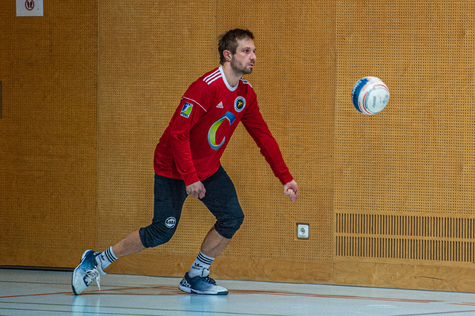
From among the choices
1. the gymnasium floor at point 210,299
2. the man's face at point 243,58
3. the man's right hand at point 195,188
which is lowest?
the gymnasium floor at point 210,299

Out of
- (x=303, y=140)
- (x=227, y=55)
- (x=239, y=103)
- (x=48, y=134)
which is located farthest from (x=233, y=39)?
(x=48, y=134)

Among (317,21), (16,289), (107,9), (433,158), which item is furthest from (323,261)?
(107,9)

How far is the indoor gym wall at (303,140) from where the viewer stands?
4.75 meters

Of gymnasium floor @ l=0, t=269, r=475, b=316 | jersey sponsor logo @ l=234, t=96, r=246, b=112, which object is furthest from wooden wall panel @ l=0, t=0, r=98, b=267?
jersey sponsor logo @ l=234, t=96, r=246, b=112

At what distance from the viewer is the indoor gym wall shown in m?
4.75

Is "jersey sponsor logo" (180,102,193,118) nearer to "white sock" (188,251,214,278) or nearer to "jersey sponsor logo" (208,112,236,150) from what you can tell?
"jersey sponsor logo" (208,112,236,150)

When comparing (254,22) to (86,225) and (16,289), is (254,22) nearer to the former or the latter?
(86,225)

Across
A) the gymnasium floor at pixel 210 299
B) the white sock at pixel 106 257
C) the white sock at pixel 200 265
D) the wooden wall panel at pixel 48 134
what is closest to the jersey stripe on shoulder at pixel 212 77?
the white sock at pixel 200 265

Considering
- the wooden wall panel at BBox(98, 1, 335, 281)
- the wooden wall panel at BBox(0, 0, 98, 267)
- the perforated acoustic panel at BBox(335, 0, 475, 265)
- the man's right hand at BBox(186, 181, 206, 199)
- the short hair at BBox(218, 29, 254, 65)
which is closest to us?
the man's right hand at BBox(186, 181, 206, 199)

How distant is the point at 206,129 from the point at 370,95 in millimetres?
1230

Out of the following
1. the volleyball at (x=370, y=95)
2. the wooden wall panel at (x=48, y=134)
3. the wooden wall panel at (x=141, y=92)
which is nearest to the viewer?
the volleyball at (x=370, y=95)

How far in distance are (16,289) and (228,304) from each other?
1732 mm

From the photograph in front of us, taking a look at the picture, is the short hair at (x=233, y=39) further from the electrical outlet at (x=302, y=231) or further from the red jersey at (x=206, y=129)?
the electrical outlet at (x=302, y=231)

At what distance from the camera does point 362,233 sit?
4875 mm
